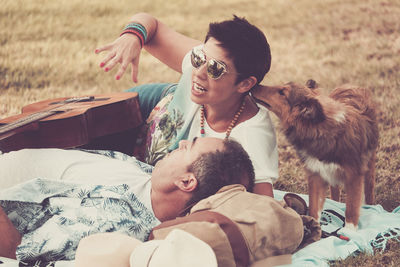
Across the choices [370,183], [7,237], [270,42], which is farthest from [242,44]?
[270,42]

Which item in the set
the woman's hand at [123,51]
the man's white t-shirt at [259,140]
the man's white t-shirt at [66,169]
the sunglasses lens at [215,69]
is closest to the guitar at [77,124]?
the man's white t-shirt at [66,169]

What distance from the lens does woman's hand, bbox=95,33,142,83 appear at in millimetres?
3262

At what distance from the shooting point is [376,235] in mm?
3281

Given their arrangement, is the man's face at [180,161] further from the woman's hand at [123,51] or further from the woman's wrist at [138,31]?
the woman's wrist at [138,31]

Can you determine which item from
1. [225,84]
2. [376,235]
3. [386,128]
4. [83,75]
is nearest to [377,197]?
[376,235]

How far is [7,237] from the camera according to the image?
7.68 feet

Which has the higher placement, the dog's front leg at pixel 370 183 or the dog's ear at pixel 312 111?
the dog's ear at pixel 312 111

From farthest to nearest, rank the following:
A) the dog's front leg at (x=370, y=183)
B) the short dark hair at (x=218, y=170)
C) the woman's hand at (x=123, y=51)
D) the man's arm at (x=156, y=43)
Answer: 1. the dog's front leg at (x=370, y=183)
2. the man's arm at (x=156, y=43)
3. the woman's hand at (x=123, y=51)
4. the short dark hair at (x=218, y=170)

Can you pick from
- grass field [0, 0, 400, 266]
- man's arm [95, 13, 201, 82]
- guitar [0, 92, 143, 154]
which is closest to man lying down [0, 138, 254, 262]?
guitar [0, 92, 143, 154]

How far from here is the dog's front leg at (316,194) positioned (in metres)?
3.49

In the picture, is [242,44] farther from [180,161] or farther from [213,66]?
[180,161]

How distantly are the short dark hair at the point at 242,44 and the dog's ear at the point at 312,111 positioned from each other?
0.47 metres

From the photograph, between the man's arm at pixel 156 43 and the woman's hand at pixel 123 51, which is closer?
the woman's hand at pixel 123 51

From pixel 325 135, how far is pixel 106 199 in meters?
1.54
